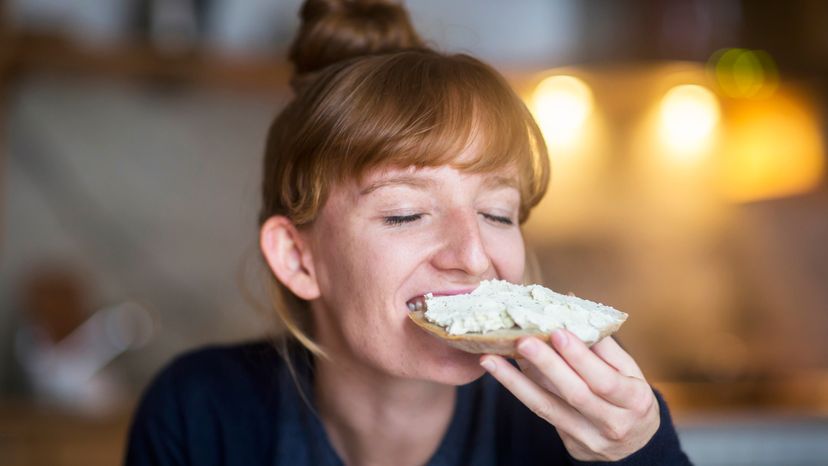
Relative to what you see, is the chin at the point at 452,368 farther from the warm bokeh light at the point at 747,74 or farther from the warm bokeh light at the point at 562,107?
the warm bokeh light at the point at 747,74

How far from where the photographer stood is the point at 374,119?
1.13 m

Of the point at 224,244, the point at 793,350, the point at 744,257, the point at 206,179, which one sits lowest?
the point at 793,350

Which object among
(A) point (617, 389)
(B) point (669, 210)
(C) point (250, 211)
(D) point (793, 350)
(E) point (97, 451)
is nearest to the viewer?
(A) point (617, 389)

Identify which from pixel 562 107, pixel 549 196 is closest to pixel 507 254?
pixel 562 107

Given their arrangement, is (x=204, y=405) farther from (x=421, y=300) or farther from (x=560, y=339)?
(x=560, y=339)

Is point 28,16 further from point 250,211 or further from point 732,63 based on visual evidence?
point 732,63

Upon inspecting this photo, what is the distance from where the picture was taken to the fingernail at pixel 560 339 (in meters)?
0.88

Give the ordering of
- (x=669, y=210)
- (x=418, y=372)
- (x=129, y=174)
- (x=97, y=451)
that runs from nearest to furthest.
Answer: (x=418, y=372), (x=97, y=451), (x=129, y=174), (x=669, y=210)

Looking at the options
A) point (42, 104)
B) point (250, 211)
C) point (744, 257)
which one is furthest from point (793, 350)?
point (42, 104)

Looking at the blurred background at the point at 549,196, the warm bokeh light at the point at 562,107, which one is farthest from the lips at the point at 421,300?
the warm bokeh light at the point at 562,107

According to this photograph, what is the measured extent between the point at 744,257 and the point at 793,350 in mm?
462

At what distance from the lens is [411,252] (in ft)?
3.66

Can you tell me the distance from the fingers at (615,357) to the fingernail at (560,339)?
9 cm

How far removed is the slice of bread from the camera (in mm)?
933
